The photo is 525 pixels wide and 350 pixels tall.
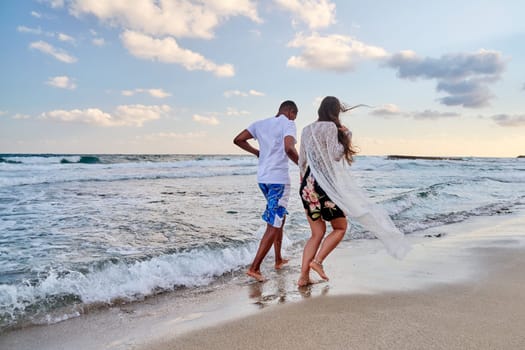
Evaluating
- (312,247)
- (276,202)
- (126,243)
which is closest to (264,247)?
(276,202)

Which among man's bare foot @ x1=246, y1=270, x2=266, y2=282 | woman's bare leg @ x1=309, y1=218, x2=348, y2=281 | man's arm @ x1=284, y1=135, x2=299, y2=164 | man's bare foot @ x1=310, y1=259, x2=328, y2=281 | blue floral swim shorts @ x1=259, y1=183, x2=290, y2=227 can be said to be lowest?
man's bare foot @ x1=246, y1=270, x2=266, y2=282

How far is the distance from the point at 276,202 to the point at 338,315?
1698 millimetres

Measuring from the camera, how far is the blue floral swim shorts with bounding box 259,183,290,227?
4.62 m

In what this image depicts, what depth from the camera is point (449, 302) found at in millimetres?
3350

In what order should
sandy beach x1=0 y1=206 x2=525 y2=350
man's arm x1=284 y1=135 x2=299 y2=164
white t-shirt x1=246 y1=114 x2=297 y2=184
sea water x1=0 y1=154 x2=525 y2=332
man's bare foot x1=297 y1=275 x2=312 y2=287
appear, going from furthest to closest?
white t-shirt x1=246 y1=114 x2=297 y2=184 < man's arm x1=284 y1=135 x2=299 y2=164 < man's bare foot x1=297 y1=275 x2=312 y2=287 < sea water x1=0 y1=154 x2=525 y2=332 < sandy beach x1=0 y1=206 x2=525 y2=350

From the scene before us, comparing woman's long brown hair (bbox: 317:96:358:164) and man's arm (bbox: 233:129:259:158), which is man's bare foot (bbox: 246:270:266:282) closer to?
man's arm (bbox: 233:129:259:158)

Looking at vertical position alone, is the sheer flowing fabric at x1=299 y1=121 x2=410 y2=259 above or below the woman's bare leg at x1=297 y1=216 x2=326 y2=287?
above

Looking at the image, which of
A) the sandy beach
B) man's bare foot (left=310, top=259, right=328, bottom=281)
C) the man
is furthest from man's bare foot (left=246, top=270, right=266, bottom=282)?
man's bare foot (left=310, top=259, right=328, bottom=281)

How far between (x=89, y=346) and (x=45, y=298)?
1196 mm

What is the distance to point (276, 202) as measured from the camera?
4.62 meters

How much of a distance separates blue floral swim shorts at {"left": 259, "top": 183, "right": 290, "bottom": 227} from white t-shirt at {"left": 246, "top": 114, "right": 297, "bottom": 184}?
0.24 ft

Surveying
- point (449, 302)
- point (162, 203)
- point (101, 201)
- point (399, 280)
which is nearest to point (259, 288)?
point (399, 280)

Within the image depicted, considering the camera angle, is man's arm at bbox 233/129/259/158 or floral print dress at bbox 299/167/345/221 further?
man's arm at bbox 233/129/259/158

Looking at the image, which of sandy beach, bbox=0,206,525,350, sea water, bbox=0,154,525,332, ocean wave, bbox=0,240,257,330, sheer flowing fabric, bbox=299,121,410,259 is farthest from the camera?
sheer flowing fabric, bbox=299,121,410,259
